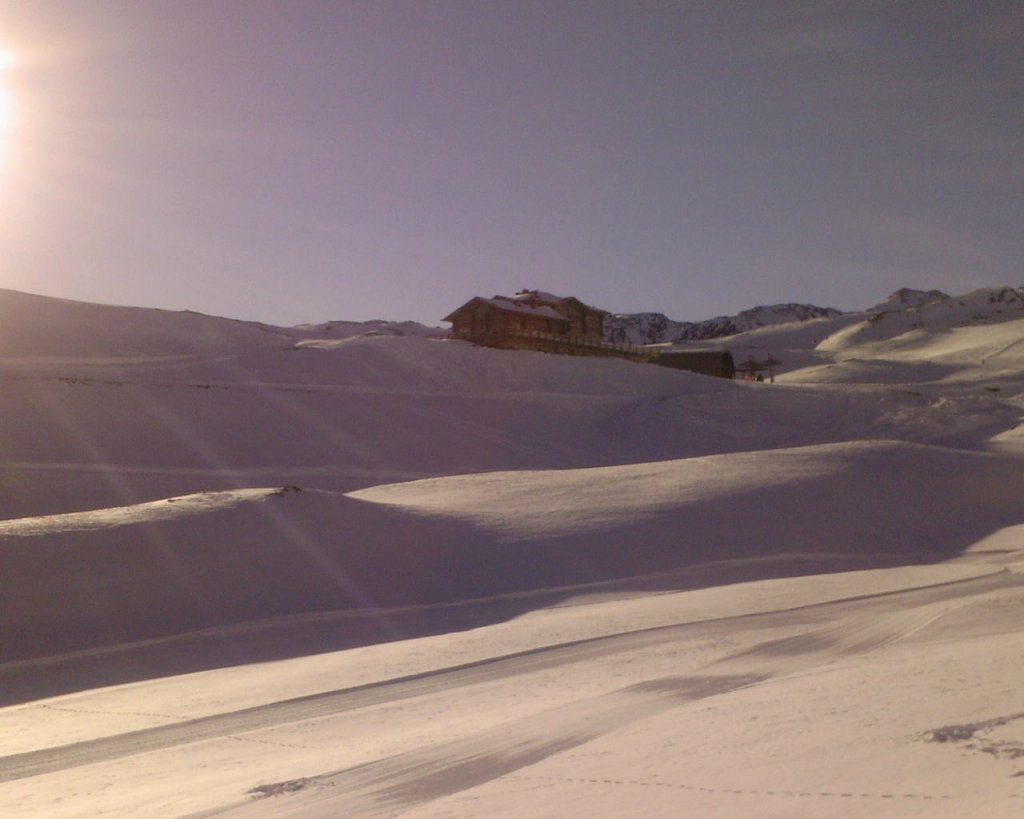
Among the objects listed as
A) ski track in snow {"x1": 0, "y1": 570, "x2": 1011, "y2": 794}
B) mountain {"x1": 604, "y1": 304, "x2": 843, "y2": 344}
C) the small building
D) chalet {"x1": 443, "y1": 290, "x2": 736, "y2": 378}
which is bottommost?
ski track in snow {"x1": 0, "y1": 570, "x2": 1011, "y2": 794}

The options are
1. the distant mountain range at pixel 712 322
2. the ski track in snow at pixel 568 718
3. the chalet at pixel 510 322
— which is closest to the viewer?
the ski track in snow at pixel 568 718

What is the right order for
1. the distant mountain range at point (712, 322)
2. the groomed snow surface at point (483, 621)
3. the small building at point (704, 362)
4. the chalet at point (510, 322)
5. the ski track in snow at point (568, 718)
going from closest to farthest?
the groomed snow surface at point (483, 621)
the ski track in snow at point (568, 718)
the chalet at point (510, 322)
the small building at point (704, 362)
the distant mountain range at point (712, 322)

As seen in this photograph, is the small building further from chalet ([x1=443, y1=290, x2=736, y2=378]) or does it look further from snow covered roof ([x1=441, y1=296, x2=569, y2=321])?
snow covered roof ([x1=441, y1=296, x2=569, y2=321])

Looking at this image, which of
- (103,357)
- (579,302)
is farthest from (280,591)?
(579,302)

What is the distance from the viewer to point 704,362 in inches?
2405

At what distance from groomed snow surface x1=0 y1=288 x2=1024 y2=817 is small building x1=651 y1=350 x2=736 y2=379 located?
91.8 feet

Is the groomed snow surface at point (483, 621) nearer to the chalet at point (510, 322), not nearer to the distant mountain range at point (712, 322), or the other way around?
the chalet at point (510, 322)

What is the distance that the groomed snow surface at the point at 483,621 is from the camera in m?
4.46

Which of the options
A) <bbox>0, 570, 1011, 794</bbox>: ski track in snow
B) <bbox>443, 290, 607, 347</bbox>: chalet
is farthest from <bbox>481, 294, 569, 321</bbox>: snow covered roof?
<bbox>0, 570, 1011, 794</bbox>: ski track in snow

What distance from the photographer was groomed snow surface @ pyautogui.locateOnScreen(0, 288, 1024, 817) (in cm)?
446

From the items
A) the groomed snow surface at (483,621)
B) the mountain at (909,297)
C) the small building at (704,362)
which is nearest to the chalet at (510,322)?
the small building at (704,362)

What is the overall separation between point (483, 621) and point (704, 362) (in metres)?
51.7

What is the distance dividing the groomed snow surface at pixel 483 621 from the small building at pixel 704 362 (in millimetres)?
27987

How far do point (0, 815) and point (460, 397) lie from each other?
33.1 metres
